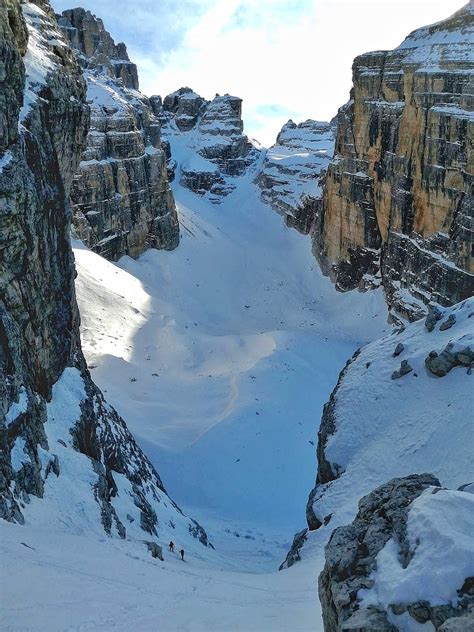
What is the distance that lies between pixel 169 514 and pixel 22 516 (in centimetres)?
1007

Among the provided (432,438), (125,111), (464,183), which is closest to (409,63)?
(464,183)

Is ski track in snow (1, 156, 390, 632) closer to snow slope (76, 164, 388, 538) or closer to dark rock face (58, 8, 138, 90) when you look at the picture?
snow slope (76, 164, 388, 538)

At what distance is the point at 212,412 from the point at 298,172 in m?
62.8

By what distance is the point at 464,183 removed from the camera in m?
41.9

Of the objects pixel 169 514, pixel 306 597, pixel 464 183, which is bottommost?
pixel 169 514

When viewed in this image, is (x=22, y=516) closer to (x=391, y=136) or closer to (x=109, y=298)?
(x=109, y=298)

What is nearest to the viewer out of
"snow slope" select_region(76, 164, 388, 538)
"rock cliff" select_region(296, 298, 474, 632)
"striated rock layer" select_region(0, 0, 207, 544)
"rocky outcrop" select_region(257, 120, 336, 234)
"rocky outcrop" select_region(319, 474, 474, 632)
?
"rocky outcrop" select_region(319, 474, 474, 632)

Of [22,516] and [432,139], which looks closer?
[22,516]

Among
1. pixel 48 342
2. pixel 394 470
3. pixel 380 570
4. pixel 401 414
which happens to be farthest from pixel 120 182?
pixel 380 570

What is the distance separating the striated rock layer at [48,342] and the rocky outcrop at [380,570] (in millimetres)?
8256

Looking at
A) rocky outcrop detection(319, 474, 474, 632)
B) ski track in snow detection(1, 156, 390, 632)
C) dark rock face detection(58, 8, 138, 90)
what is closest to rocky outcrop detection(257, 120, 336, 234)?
ski track in snow detection(1, 156, 390, 632)

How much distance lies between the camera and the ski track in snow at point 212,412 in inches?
425

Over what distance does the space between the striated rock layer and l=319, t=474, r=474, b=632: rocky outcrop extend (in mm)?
8256

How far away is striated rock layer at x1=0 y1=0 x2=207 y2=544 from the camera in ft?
51.9
